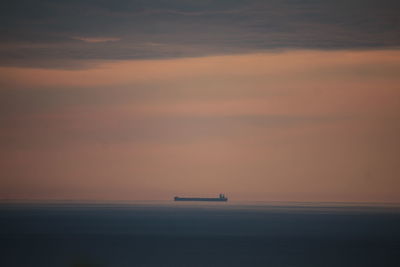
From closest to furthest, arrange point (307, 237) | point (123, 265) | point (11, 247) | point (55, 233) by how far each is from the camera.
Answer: point (123, 265) < point (11, 247) < point (307, 237) < point (55, 233)

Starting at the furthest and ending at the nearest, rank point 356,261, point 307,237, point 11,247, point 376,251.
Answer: point 307,237 → point 11,247 → point 376,251 → point 356,261

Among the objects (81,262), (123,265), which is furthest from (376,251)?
(81,262)

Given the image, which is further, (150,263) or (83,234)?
(83,234)

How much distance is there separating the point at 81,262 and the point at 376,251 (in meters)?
45.7

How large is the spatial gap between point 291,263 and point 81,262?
1327 inches

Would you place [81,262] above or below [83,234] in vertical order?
below

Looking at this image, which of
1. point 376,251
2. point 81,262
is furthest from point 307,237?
point 81,262

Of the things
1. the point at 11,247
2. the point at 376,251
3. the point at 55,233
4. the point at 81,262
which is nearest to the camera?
the point at 81,262

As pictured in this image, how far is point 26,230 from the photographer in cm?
Result: 8869

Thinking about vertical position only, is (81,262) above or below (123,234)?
below

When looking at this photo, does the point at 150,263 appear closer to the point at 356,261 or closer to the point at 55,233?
the point at 356,261

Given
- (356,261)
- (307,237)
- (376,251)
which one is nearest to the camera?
(356,261)

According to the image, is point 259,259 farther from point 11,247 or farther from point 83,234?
point 83,234

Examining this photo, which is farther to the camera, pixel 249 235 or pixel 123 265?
pixel 249 235
